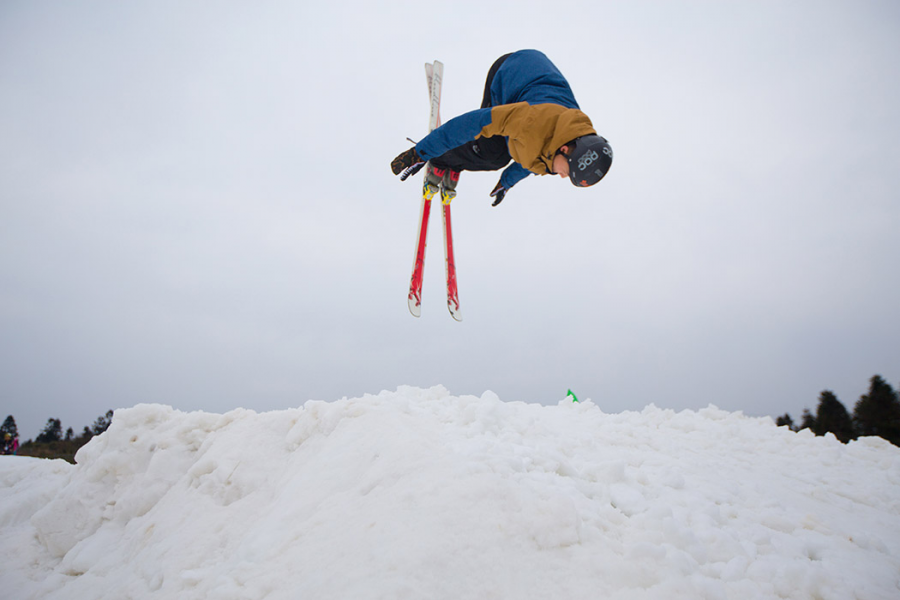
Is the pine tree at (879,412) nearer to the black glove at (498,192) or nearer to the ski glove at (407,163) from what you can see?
the black glove at (498,192)

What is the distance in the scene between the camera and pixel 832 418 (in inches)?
579

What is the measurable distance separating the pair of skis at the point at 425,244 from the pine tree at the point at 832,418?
17051 mm

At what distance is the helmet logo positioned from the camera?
2953 millimetres

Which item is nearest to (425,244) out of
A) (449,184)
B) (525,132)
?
(449,184)

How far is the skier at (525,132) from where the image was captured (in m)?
3.07

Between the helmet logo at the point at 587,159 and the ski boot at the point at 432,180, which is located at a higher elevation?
the ski boot at the point at 432,180

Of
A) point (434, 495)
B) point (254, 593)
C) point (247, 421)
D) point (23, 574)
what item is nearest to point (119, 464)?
point (23, 574)

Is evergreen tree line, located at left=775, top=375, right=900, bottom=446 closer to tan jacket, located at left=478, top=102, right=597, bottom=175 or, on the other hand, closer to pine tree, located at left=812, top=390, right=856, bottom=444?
pine tree, located at left=812, top=390, right=856, bottom=444

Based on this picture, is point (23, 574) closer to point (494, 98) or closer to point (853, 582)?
point (853, 582)

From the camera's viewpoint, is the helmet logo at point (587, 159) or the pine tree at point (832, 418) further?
the pine tree at point (832, 418)

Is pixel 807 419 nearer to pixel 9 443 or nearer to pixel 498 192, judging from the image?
pixel 498 192

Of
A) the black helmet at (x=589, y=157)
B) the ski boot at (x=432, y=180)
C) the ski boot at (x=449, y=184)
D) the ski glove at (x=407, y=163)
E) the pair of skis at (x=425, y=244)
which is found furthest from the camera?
the pair of skis at (x=425, y=244)

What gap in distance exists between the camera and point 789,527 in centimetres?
269

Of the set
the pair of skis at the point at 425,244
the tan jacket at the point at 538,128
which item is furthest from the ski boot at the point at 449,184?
the tan jacket at the point at 538,128
